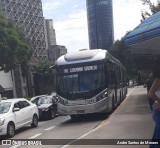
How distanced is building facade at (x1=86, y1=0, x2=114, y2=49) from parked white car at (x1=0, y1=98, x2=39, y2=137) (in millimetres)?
90631

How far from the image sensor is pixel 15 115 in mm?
15508

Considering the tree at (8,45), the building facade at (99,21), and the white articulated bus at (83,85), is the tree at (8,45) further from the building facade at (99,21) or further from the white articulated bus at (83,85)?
the building facade at (99,21)

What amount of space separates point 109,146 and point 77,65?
819cm

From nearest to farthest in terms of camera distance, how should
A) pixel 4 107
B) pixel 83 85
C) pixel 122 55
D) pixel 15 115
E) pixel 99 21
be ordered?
1. pixel 15 115
2. pixel 4 107
3. pixel 83 85
4. pixel 122 55
5. pixel 99 21

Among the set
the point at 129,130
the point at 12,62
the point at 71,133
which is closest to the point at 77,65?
the point at 71,133

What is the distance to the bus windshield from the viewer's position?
17500mm

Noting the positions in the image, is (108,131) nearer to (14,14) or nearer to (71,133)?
(71,133)

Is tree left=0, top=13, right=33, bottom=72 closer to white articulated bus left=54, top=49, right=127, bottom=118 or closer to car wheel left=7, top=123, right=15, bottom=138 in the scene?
white articulated bus left=54, top=49, right=127, bottom=118

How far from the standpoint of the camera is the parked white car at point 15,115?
14470 mm

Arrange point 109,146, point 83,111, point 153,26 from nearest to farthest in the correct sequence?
1. point 109,146
2. point 153,26
3. point 83,111

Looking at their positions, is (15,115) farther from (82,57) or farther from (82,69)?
(82,57)

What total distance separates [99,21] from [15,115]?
96663 mm

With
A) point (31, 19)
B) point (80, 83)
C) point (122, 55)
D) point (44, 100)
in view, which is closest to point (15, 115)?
point (80, 83)

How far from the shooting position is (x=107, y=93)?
58.5 feet
